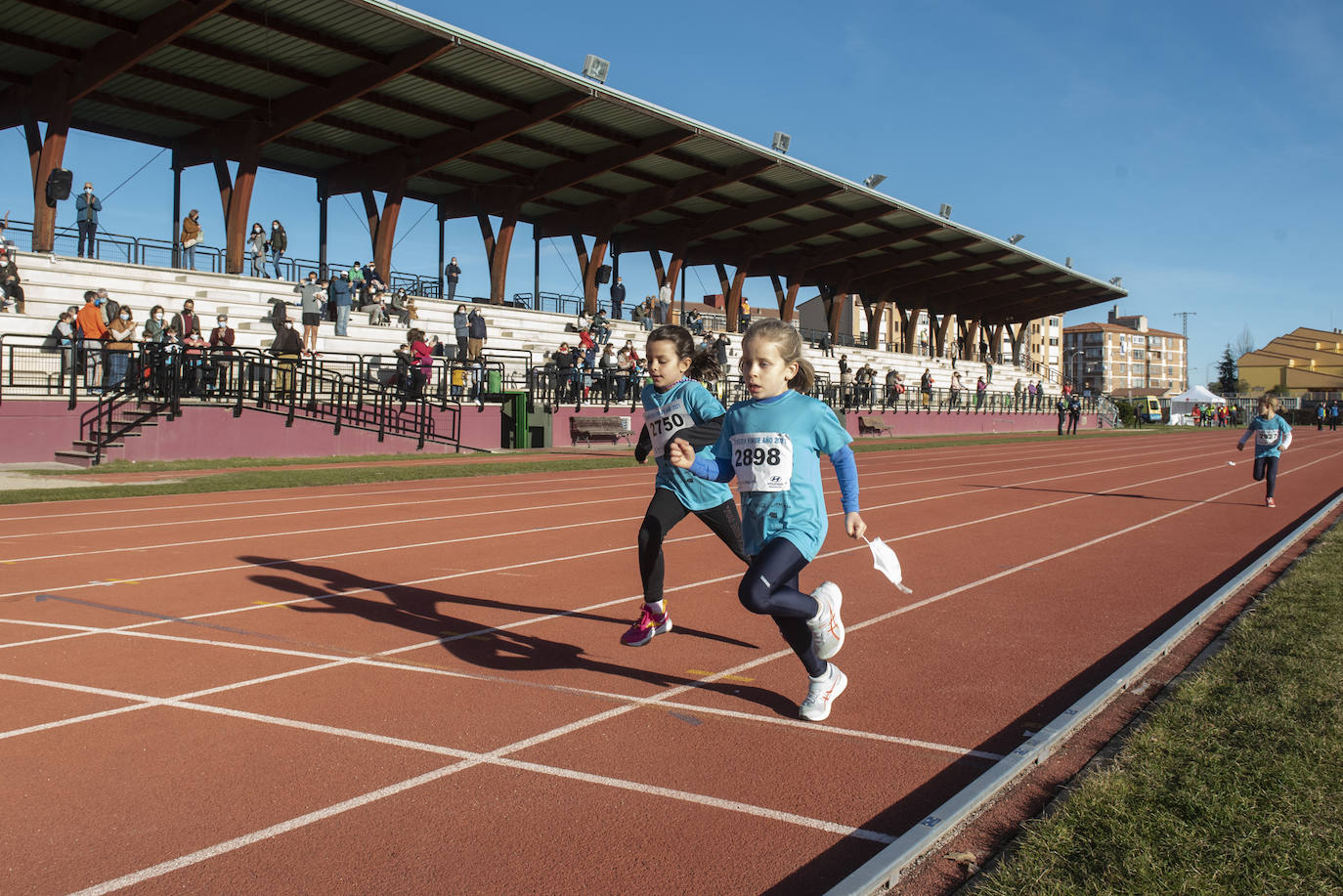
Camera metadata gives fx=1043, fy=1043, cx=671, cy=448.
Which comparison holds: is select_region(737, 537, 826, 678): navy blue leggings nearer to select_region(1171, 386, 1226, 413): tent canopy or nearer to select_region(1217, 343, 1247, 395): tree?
select_region(1171, 386, 1226, 413): tent canopy

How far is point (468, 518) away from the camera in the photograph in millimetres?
12352

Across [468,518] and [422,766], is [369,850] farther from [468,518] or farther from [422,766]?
[468,518]

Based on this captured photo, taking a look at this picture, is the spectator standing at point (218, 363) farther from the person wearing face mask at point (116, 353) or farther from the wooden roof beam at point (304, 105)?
the wooden roof beam at point (304, 105)

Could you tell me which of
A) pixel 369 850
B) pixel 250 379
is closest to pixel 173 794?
pixel 369 850

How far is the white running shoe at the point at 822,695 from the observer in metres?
4.69

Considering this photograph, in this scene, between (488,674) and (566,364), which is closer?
(488,674)

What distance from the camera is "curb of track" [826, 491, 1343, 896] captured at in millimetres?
2973

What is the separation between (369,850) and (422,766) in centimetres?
76

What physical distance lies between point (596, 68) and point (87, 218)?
46.8ft

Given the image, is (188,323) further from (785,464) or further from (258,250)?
(785,464)

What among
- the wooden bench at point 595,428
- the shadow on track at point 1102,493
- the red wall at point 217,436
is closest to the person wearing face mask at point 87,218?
the red wall at point 217,436

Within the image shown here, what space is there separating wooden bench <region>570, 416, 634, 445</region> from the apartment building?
16423 centimetres

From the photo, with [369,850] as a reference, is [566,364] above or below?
above

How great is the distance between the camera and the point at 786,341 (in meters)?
4.57
